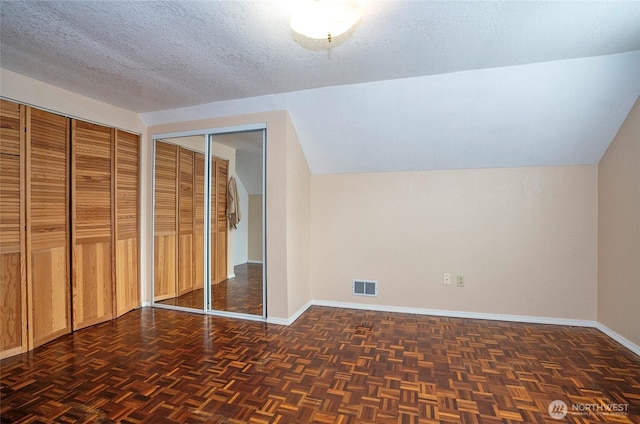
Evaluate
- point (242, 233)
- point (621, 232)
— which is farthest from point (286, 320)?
point (621, 232)

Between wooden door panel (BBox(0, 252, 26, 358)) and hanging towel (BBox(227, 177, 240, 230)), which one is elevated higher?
hanging towel (BBox(227, 177, 240, 230))

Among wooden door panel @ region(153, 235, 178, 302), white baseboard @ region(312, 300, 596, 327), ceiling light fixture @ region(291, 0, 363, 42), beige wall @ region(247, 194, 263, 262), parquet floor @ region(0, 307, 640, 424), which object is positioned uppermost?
ceiling light fixture @ region(291, 0, 363, 42)

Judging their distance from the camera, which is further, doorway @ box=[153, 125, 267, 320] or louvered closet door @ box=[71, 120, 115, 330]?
doorway @ box=[153, 125, 267, 320]

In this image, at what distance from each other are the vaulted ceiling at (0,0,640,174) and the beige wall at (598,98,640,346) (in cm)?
20

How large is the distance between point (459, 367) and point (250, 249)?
106 inches

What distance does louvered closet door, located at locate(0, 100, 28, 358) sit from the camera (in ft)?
7.94

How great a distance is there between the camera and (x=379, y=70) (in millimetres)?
2543

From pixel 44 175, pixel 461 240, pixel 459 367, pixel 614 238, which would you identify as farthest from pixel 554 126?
pixel 44 175

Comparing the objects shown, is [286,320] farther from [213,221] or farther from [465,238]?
[465,238]

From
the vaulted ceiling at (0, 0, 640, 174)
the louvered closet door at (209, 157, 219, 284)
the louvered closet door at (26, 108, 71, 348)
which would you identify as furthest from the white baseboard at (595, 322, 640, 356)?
the louvered closet door at (26, 108, 71, 348)

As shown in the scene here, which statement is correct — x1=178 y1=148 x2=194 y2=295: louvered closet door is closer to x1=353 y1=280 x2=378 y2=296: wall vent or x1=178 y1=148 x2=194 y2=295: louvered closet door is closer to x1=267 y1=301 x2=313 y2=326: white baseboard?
x1=267 y1=301 x2=313 y2=326: white baseboard

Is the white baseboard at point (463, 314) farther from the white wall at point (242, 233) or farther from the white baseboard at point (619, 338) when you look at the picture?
the white wall at point (242, 233)

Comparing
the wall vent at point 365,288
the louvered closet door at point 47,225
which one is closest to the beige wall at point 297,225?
the wall vent at point 365,288

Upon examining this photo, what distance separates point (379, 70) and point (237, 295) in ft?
10.3
